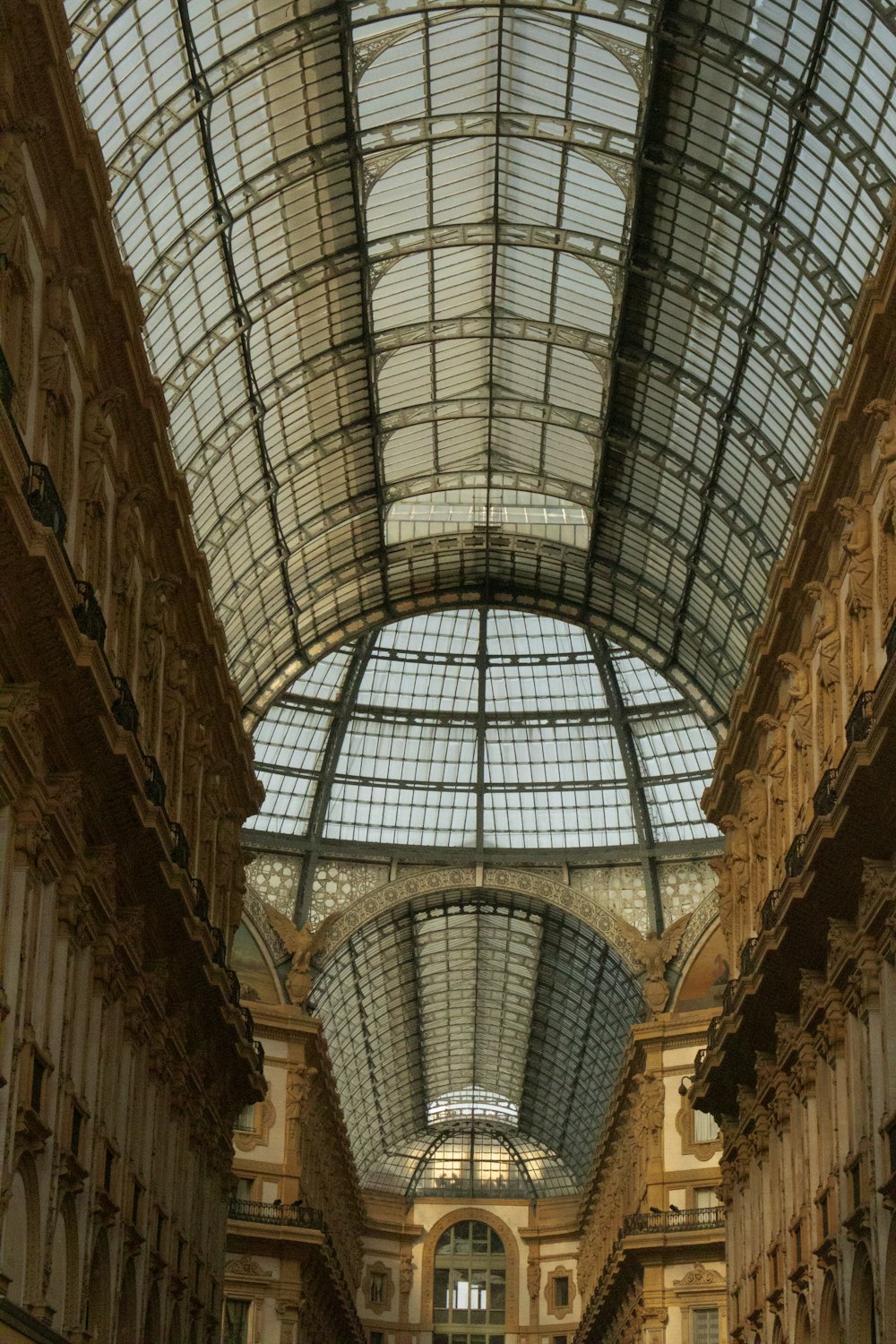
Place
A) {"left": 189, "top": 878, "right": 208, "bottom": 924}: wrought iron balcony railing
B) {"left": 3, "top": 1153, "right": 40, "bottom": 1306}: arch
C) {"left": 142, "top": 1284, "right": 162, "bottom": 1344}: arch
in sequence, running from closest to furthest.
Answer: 1. {"left": 3, "top": 1153, "right": 40, "bottom": 1306}: arch
2. {"left": 142, "top": 1284, "right": 162, "bottom": 1344}: arch
3. {"left": 189, "top": 878, "right": 208, "bottom": 924}: wrought iron balcony railing

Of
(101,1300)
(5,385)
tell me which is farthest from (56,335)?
(101,1300)

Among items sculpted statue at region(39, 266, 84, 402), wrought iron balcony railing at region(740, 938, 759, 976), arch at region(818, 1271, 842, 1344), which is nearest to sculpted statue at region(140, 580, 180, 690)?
sculpted statue at region(39, 266, 84, 402)

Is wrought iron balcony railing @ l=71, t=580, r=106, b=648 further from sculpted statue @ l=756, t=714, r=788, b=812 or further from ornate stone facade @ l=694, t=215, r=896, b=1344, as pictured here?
sculpted statue @ l=756, t=714, r=788, b=812

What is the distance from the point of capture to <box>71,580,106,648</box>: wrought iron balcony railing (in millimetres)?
29591

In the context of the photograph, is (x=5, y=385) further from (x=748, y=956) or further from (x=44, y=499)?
(x=748, y=956)

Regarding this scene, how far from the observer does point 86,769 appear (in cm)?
3152

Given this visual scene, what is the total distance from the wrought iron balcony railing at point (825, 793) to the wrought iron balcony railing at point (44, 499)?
14860mm

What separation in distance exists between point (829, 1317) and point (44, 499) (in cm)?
2278

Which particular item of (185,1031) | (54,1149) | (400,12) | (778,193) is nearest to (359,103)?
(400,12)

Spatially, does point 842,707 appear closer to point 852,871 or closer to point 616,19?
point 852,871

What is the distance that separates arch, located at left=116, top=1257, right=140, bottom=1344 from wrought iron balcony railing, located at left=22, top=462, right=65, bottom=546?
52.9ft

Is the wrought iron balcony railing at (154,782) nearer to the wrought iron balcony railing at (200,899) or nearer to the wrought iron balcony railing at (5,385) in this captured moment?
the wrought iron balcony railing at (200,899)

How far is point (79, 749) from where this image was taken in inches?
1212

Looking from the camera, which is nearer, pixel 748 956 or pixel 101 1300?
pixel 101 1300
